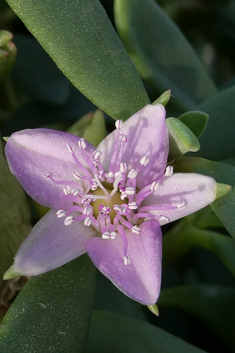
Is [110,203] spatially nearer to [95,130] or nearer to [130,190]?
[130,190]

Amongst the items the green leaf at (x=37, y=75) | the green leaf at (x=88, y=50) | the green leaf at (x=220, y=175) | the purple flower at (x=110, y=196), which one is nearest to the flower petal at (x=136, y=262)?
the purple flower at (x=110, y=196)

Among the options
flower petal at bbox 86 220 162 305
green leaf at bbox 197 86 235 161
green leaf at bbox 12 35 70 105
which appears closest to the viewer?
flower petal at bbox 86 220 162 305

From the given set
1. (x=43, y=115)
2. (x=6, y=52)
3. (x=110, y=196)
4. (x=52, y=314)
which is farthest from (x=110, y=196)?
(x=43, y=115)

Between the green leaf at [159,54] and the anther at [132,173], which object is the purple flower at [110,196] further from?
the green leaf at [159,54]

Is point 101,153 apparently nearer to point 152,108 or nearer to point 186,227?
point 152,108

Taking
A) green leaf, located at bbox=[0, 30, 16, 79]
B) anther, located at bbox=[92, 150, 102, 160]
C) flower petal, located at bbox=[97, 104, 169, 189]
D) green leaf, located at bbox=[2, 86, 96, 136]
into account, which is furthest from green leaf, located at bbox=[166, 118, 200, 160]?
green leaf, located at bbox=[2, 86, 96, 136]

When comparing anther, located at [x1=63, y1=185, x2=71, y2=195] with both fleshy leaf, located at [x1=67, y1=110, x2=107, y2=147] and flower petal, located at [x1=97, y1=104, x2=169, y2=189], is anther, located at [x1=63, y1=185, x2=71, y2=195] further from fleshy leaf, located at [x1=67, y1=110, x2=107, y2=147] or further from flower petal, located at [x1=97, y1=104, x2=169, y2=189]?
fleshy leaf, located at [x1=67, y1=110, x2=107, y2=147]

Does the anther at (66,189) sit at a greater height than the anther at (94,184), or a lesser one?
greater
